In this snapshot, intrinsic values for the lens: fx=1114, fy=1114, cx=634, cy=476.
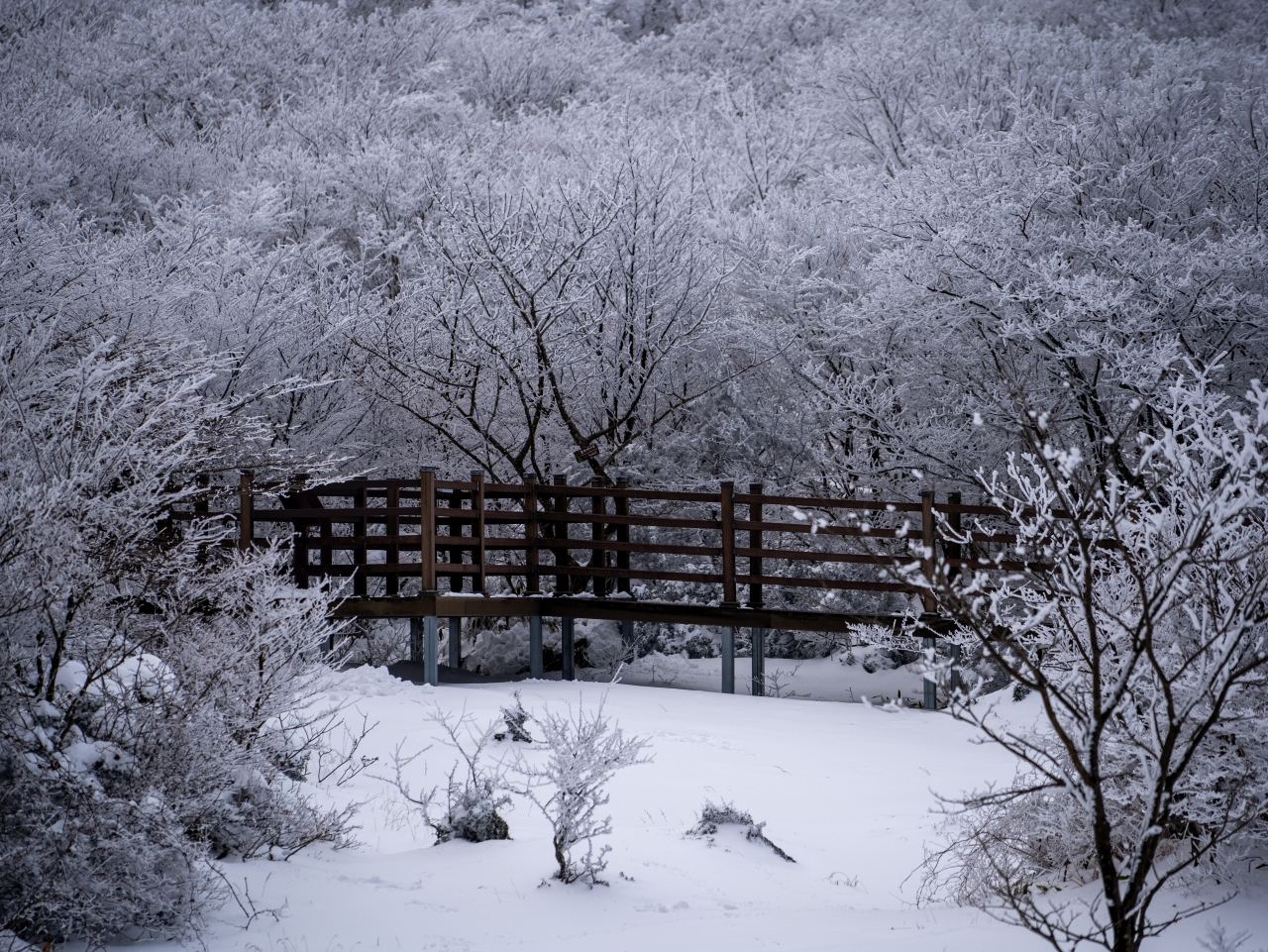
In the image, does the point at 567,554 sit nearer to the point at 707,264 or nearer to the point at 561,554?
the point at 561,554

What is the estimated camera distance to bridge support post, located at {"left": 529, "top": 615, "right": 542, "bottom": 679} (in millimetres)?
10789

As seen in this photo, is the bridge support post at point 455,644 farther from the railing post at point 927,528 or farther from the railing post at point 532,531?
the railing post at point 927,528

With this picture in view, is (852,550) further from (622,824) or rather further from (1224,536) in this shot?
(1224,536)

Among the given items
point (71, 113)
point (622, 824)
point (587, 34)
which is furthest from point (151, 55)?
point (622, 824)

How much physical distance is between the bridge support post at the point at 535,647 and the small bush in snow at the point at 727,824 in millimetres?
4847

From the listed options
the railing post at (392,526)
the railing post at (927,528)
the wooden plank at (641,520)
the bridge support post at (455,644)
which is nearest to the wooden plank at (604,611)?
the railing post at (927,528)

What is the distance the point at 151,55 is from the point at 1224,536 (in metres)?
26.1

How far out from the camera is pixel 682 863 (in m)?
5.51

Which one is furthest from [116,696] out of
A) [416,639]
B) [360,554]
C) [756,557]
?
[416,639]

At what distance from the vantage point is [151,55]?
81.8ft

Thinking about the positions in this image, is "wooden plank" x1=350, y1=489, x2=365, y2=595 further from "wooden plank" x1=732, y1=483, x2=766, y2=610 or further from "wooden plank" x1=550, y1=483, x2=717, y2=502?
"wooden plank" x1=732, y1=483, x2=766, y2=610

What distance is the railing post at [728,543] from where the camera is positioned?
10328 millimetres

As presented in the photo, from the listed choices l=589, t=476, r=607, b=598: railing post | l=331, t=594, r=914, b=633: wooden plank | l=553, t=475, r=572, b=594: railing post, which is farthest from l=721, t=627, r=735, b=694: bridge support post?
l=553, t=475, r=572, b=594: railing post

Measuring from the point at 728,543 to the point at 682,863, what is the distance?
516cm
